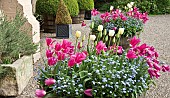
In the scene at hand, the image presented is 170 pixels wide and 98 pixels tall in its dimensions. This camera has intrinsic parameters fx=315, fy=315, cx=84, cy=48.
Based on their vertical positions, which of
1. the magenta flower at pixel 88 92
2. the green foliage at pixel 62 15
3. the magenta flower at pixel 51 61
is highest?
the green foliage at pixel 62 15

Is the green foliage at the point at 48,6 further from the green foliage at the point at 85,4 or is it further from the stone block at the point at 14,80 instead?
the stone block at the point at 14,80

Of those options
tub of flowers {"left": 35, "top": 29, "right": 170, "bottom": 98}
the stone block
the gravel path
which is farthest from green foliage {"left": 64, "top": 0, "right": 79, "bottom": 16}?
tub of flowers {"left": 35, "top": 29, "right": 170, "bottom": 98}

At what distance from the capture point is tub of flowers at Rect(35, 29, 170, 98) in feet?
6.72

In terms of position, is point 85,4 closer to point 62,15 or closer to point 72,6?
point 72,6

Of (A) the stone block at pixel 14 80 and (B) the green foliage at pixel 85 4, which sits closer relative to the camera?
(A) the stone block at pixel 14 80

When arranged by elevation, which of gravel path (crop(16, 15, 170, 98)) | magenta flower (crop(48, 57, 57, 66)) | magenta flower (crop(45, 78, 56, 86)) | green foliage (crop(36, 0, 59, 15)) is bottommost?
gravel path (crop(16, 15, 170, 98))

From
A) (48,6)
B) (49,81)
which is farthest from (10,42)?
(48,6)

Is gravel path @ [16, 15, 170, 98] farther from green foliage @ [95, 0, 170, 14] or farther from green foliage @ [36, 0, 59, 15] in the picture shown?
green foliage @ [95, 0, 170, 14]

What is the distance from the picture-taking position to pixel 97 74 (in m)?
2.08

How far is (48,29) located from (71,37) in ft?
2.57

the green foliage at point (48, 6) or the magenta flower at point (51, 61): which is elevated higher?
the green foliage at point (48, 6)

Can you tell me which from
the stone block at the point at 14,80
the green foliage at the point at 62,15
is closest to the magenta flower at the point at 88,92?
the stone block at the point at 14,80

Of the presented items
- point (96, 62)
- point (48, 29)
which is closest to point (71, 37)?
point (48, 29)

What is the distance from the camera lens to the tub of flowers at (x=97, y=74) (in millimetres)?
2047
